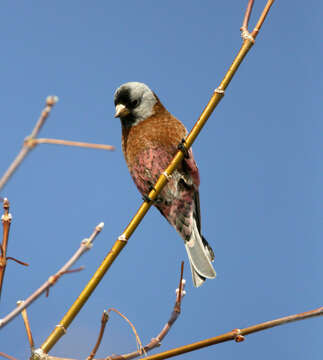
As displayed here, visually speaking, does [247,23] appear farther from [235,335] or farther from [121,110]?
[121,110]

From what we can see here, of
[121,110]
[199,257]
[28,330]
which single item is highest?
[121,110]

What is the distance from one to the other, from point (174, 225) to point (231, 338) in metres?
1.07

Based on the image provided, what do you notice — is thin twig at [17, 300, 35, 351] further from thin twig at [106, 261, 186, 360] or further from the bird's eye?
the bird's eye

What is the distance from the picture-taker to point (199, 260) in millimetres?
1622

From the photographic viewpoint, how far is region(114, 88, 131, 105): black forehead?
5.76 ft

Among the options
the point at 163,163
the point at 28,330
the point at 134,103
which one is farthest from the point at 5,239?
the point at 134,103

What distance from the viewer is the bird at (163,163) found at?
1.62 m

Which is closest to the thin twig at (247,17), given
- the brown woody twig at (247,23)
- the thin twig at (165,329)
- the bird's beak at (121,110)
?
the brown woody twig at (247,23)

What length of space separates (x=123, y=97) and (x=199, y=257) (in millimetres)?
641

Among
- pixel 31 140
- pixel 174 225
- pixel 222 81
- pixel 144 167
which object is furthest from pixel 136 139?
pixel 31 140

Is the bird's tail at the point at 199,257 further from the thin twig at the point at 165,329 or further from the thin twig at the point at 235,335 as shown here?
the thin twig at the point at 235,335

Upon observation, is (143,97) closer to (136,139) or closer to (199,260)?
(136,139)

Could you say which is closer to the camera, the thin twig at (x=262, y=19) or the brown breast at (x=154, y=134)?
the thin twig at (x=262, y=19)

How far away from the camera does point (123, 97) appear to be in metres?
1.77
